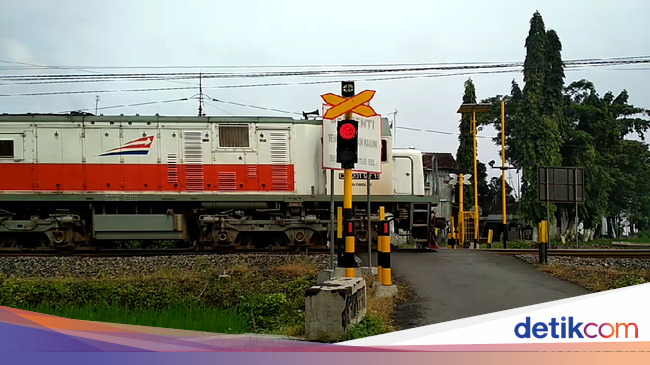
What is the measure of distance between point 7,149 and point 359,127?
35.1 feet

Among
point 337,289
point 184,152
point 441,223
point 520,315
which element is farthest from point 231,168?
point 520,315

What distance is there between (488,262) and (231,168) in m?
7.01

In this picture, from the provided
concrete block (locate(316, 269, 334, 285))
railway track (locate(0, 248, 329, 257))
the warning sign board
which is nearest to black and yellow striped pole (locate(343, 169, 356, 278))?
the warning sign board

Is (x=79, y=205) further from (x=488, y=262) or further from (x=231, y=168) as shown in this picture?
(x=488, y=262)

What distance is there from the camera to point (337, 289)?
17.5 ft

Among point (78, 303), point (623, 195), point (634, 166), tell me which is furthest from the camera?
point (623, 195)

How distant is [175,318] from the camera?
21.6 feet

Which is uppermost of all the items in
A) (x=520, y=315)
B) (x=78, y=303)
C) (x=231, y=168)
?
(x=231, y=168)

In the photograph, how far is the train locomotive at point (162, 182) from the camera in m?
13.9

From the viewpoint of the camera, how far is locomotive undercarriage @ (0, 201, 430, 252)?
13773mm

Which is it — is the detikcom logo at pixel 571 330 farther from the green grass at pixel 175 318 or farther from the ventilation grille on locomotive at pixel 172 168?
the ventilation grille on locomotive at pixel 172 168

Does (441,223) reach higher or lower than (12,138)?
lower

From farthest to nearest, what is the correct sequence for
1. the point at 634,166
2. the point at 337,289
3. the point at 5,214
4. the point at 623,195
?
1. the point at 623,195
2. the point at 634,166
3. the point at 5,214
4. the point at 337,289

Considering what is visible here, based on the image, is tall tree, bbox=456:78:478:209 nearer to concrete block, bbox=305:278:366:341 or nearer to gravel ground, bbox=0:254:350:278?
gravel ground, bbox=0:254:350:278
